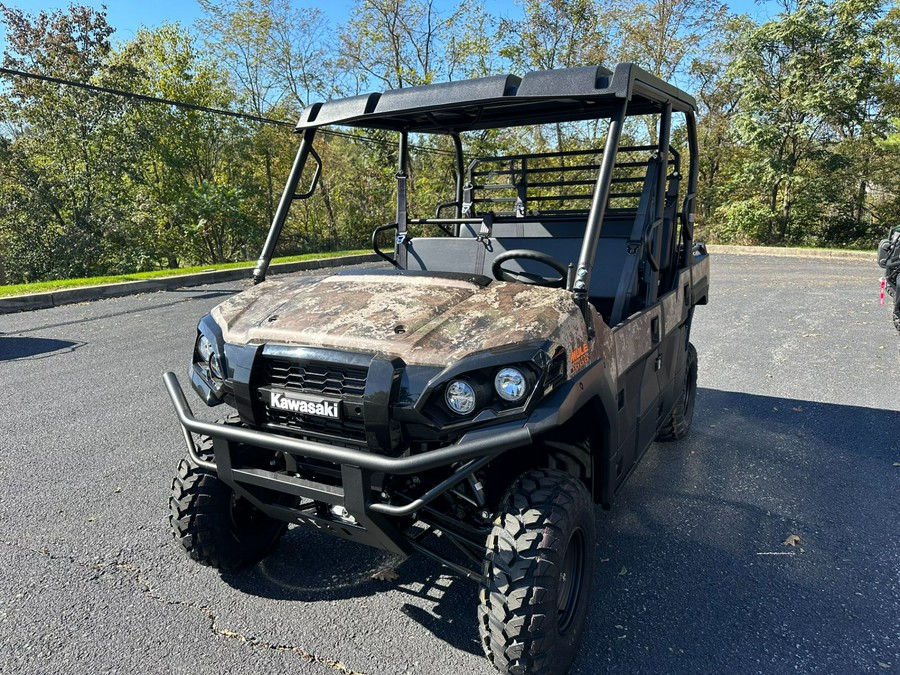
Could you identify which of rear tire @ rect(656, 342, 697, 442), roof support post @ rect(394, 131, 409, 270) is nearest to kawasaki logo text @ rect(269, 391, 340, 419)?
roof support post @ rect(394, 131, 409, 270)

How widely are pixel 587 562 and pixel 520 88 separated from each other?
1.81 m

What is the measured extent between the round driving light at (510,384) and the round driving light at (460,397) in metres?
0.09

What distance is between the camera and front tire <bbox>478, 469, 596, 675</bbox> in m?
1.89

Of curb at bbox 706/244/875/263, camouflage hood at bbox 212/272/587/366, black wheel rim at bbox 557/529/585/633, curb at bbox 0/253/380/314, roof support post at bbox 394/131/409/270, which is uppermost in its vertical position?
roof support post at bbox 394/131/409/270

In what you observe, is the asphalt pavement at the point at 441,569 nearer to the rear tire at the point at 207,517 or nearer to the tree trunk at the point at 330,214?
the rear tire at the point at 207,517

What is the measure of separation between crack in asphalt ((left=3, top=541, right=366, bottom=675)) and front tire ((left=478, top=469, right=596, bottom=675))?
0.59 metres

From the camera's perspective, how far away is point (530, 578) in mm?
Result: 1896

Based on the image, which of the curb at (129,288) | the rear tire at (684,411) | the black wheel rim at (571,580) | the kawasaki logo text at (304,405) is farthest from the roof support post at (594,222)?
the curb at (129,288)

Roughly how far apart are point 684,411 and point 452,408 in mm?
2851

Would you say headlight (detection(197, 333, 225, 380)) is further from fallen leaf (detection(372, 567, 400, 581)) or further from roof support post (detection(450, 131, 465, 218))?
roof support post (detection(450, 131, 465, 218))

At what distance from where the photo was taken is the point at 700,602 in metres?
2.56

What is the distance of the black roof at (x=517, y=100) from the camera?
238 centimetres

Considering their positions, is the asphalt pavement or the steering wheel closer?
the asphalt pavement

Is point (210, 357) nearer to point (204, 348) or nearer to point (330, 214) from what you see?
point (204, 348)
